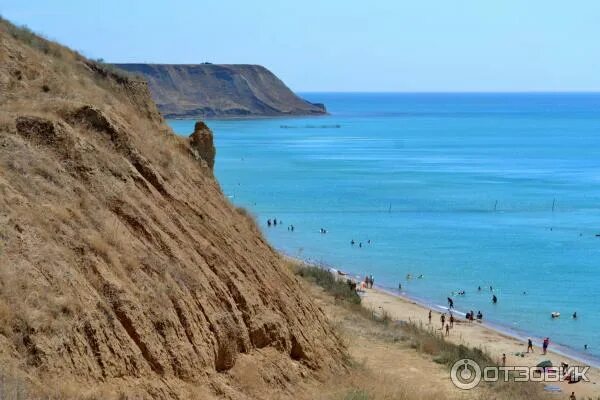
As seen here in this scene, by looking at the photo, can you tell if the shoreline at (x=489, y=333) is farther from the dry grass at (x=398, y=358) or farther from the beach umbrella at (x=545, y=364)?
the dry grass at (x=398, y=358)

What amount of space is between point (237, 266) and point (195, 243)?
115 cm

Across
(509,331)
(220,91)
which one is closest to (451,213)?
(509,331)

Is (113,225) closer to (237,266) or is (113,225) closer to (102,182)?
(102,182)

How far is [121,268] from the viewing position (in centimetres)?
1139

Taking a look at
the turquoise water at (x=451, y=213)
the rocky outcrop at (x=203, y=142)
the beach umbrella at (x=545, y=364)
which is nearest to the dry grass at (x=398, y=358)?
the beach umbrella at (x=545, y=364)

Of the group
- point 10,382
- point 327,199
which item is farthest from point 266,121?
point 10,382

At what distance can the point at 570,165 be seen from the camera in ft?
308

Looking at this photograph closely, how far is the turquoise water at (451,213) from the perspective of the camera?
40.7 metres

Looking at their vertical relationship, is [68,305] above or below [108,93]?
below

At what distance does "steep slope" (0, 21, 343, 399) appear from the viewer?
9461 millimetres

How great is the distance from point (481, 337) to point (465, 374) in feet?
44.2

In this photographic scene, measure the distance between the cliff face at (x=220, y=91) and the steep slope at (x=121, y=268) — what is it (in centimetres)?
14903

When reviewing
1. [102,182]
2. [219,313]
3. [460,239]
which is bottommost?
[460,239]

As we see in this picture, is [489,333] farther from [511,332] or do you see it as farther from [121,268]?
[121,268]
